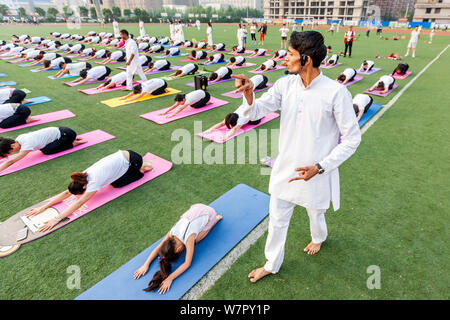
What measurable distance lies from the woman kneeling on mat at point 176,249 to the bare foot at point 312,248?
137 cm

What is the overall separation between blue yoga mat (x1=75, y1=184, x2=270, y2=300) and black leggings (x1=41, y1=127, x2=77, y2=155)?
3.84 metres

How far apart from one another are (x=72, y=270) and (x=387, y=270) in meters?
3.87

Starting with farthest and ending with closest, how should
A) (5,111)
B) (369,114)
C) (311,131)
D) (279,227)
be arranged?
(369,114)
(5,111)
(279,227)
(311,131)

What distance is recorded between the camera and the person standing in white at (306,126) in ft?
6.18

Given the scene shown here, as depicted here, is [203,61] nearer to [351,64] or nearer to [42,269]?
[351,64]

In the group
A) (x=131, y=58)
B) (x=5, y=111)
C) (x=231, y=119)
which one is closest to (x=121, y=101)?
(x=131, y=58)

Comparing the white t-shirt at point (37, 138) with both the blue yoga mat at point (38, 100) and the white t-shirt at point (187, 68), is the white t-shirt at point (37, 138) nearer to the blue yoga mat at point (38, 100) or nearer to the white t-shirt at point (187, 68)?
the blue yoga mat at point (38, 100)

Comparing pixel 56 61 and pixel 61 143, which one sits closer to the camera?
pixel 61 143

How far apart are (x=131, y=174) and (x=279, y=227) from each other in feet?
10.2

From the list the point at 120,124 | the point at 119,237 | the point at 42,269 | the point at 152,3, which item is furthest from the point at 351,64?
Result: the point at 152,3

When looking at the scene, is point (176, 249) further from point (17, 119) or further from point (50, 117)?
point (50, 117)

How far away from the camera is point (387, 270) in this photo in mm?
2914

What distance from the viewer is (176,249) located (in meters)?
2.91

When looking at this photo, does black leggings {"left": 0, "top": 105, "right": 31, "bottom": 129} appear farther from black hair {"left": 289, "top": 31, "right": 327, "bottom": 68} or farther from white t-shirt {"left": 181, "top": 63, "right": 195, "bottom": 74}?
black hair {"left": 289, "top": 31, "right": 327, "bottom": 68}
